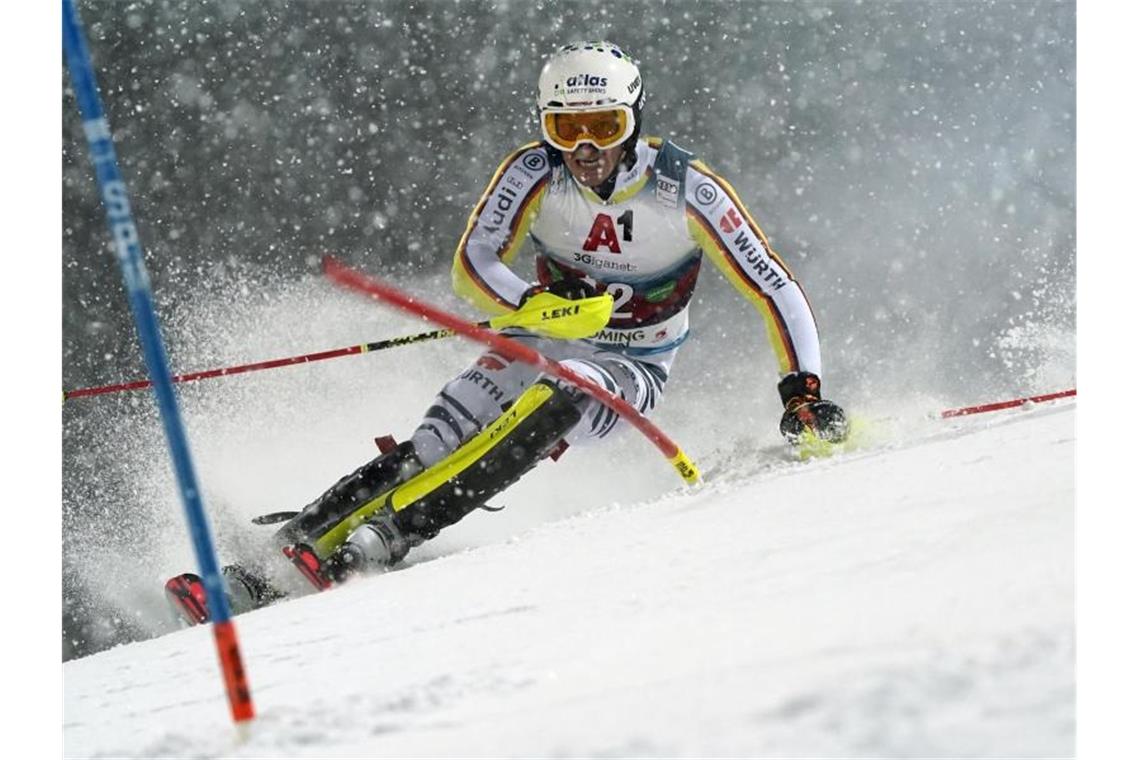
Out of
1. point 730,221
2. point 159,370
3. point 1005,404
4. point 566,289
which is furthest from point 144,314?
point 1005,404

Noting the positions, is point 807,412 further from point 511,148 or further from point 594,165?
point 511,148

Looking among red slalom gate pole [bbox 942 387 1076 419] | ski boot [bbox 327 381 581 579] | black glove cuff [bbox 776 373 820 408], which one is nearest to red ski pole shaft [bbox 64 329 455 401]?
ski boot [bbox 327 381 581 579]

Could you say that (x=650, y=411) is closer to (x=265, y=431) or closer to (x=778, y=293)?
(x=778, y=293)

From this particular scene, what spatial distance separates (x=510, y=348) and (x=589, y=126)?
53cm

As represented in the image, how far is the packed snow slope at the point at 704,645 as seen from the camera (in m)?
1.45

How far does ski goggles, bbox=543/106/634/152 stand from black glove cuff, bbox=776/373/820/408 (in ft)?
2.22

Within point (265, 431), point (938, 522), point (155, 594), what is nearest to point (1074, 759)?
point (938, 522)

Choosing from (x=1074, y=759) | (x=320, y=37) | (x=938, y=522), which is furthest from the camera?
(x=320, y=37)

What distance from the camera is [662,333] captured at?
3.04 m

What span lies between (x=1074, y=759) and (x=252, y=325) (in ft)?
7.13

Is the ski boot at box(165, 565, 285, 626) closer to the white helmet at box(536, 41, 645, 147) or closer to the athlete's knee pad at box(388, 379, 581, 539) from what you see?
the athlete's knee pad at box(388, 379, 581, 539)

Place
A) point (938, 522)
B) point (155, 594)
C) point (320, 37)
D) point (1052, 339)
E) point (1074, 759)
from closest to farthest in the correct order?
point (1074, 759)
point (938, 522)
point (1052, 339)
point (320, 37)
point (155, 594)

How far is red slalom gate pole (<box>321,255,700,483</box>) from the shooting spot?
9.11 ft

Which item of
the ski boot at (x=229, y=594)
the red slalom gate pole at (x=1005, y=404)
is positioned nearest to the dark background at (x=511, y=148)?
the red slalom gate pole at (x=1005, y=404)
